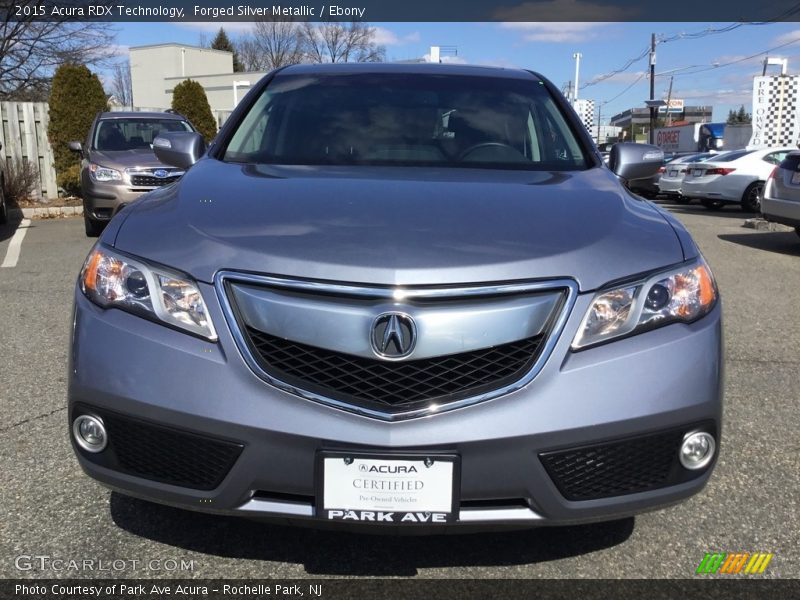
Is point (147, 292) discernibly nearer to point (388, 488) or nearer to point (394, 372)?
point (394, 372)

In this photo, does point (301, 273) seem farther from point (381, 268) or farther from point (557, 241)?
point (557, 241)

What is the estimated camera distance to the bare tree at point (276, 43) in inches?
2283

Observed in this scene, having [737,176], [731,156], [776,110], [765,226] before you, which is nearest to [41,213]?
[765,226]

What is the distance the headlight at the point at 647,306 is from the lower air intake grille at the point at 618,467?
0.89 feet

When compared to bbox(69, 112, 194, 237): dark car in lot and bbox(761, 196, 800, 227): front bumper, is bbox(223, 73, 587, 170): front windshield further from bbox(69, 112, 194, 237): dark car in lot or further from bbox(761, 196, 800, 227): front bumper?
bbox(761, 196, 800, 227): front bumper

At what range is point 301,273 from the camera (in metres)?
1.90

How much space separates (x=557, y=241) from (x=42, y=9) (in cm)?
2524

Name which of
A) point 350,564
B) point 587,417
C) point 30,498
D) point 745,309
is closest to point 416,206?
point 587,417

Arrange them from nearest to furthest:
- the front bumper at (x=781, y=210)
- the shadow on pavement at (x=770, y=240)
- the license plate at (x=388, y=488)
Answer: the license plate at (x=388, y=488), the front bumper at (x=781, y=210), the shadow on pavement at (x=770, y=240)

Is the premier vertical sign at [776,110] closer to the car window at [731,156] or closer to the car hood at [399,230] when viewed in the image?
the car window at [731,156]

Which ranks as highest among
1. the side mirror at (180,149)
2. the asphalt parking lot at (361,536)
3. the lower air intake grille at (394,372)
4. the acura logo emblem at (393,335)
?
the side mirror at (180,149)

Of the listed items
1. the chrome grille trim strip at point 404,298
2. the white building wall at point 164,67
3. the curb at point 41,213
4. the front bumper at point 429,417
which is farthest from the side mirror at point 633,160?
the white building wall at point 164,67

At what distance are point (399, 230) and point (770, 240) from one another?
10.6 meters

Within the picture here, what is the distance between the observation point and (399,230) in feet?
6.69
